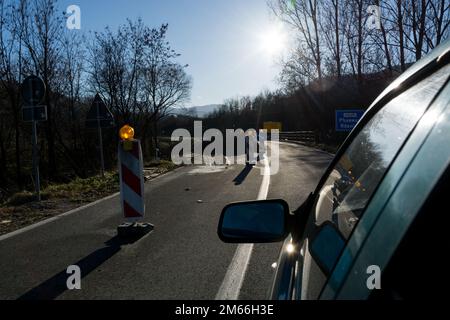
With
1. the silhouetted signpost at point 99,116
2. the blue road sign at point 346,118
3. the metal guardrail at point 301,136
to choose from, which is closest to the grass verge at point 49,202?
the silhouetted signpost at point 99,116

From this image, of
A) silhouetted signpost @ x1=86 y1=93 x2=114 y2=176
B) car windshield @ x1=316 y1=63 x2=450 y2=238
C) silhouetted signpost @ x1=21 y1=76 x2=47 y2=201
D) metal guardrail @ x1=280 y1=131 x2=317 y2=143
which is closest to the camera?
car windshield @ x1=316 y1=63 x2=450 y2=238

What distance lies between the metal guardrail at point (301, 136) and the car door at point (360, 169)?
39.9m

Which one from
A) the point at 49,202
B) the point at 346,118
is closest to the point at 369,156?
the point at 49,202

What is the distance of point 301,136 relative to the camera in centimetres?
4888

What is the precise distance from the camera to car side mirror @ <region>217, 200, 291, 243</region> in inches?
80.4

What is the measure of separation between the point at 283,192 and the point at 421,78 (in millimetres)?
8976

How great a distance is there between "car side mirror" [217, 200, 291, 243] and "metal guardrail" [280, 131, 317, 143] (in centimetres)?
3991

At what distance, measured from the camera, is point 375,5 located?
22.3 meters

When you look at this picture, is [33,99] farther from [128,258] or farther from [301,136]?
[301,136]

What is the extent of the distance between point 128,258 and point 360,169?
12.7 feet

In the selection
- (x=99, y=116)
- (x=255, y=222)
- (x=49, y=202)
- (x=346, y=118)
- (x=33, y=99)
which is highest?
(x=33, y=99)

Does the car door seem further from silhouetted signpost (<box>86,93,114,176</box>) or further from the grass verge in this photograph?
silhouetted signpost (<box>86,93,114,176</box>)

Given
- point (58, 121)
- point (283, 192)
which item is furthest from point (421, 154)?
point (58, 121)

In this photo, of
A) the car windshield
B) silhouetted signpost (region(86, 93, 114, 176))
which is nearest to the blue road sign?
silhouetted signpost (region(86, 93, 114, 176))
